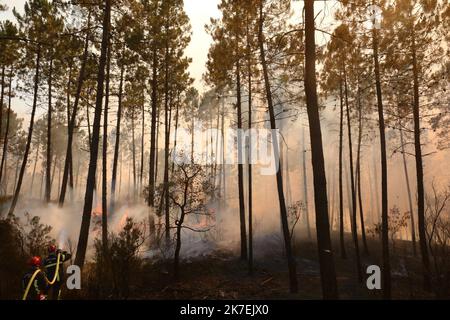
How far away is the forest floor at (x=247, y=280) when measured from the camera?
1227cm

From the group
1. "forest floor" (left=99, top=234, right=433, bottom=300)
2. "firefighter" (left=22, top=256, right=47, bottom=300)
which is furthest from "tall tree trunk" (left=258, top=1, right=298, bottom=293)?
"firefighter" (left=22, top=256, right=47, bottom=300)

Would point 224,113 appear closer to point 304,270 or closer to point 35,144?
point 304,270

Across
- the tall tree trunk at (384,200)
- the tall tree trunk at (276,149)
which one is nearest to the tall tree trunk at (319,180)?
the tall tree trunk at (276,149)

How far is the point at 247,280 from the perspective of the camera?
47.1ft

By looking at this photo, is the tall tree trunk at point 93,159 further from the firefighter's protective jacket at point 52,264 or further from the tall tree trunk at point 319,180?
the tall tree trunk at point 319,180

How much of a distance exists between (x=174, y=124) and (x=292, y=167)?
2326cm

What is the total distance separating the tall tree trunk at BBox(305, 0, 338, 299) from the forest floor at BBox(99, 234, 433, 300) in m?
5.25

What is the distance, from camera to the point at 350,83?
17969mm

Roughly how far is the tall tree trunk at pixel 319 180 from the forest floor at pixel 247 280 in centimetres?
525

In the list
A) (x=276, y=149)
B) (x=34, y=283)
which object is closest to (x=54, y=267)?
(x=34, y=283)

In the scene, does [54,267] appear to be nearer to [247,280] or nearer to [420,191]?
[247,280]

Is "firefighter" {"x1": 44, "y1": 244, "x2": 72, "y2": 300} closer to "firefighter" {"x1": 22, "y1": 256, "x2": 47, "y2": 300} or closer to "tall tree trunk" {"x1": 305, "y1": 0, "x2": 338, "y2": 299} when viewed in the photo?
"firefighter" {"x1": 22, "y1": 256, "x2": 47, "y2": 300}

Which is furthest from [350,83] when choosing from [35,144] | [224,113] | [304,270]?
[35,144]

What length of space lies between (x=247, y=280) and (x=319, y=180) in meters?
9.00
